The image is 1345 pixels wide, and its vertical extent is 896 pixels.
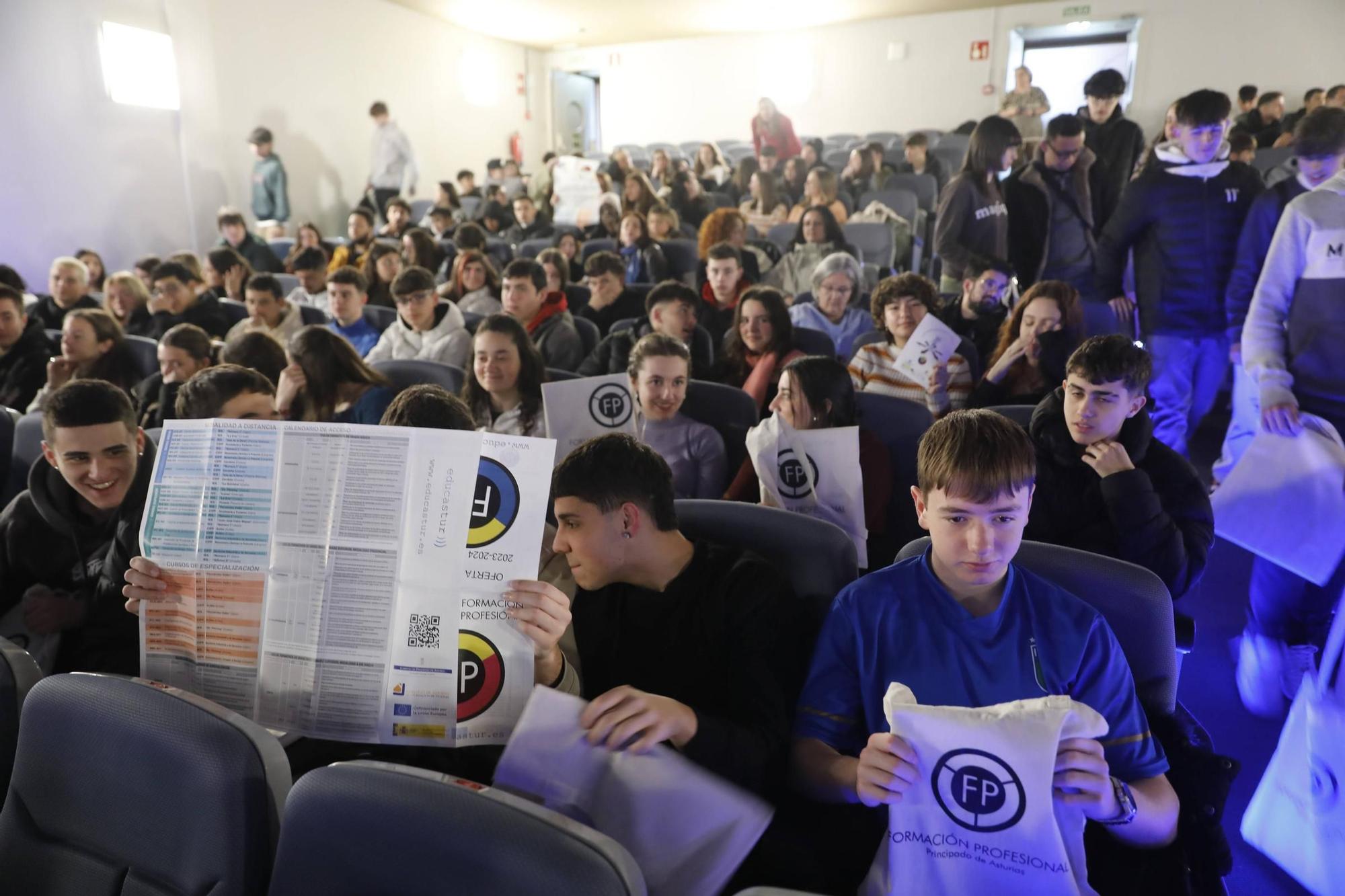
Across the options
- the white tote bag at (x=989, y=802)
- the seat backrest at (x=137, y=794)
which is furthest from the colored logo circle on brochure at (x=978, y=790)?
the seat backrest at (x=137, y=794)

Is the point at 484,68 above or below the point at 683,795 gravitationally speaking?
above

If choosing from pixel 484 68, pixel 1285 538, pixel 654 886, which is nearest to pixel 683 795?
pixel 654 886

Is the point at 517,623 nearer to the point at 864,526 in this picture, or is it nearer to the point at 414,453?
the point at 414,453

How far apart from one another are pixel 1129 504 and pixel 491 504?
4.56 ft

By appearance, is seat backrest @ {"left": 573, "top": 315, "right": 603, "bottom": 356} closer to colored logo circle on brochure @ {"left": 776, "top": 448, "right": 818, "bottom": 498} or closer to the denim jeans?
colored logo circle on brochure @ {"left": 776, "top": 448, "right": 818, "bottom": 498}

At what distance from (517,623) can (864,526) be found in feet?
3.92

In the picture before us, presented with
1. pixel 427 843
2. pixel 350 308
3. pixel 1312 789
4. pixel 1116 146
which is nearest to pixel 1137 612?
pixel 1312 789

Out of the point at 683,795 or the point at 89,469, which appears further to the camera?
the point at 89,469

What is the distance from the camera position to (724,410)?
2930 mm

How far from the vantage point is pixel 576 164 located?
27.2ft

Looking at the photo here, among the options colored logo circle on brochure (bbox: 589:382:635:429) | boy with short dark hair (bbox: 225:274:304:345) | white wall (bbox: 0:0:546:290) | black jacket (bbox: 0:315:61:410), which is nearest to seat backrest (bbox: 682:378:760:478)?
colored logo circle on brochure (bbox: 589:382:635:429)

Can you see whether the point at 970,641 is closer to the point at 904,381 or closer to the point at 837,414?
the point at 837,414

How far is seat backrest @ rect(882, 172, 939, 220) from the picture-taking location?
8172 mm

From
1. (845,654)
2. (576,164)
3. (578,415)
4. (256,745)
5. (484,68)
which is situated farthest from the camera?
(484,68)
